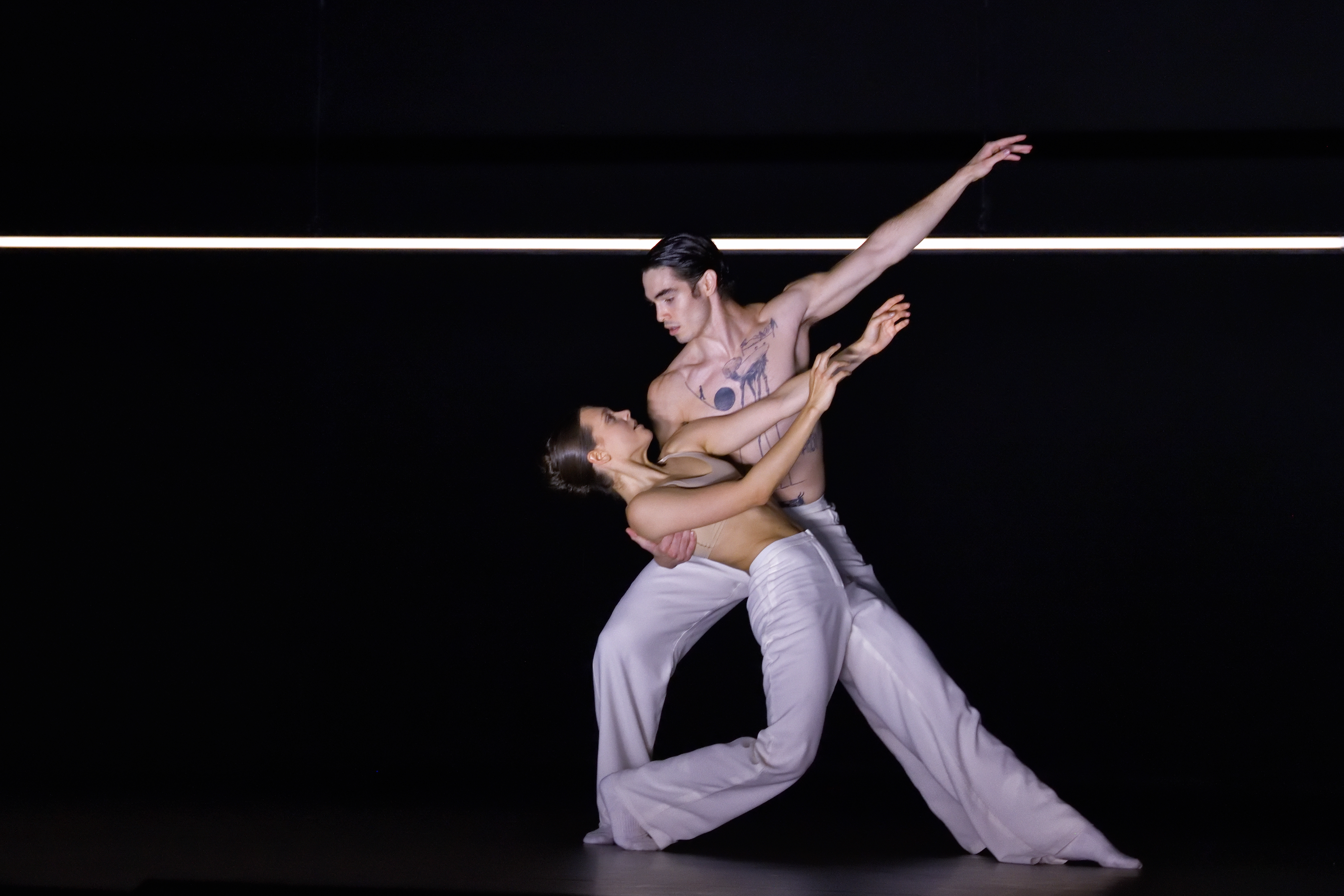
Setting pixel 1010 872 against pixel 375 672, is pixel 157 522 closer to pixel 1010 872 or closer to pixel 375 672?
pixel 375 672

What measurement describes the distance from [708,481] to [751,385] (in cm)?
41

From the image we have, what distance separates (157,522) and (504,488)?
1.17 m

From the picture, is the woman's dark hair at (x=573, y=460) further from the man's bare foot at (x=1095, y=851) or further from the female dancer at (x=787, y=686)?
the man's bare foot at (x=1095, y=851)

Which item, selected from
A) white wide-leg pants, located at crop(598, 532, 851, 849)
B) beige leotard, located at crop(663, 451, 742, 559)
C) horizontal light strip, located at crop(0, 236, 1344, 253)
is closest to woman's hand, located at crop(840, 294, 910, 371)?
beige leotard, located at crop(663, 451, 742, 559)

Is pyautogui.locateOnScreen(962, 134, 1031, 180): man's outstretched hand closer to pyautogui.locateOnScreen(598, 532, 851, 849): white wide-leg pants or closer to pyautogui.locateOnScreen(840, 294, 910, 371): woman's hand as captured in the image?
pyautogui.locateOnScreen(840, 294, 910, 371): woman's hand

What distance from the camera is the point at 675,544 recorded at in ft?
8.93

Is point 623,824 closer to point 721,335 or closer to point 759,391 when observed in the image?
point 759,391

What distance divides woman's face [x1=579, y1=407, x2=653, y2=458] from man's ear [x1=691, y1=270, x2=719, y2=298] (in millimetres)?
380

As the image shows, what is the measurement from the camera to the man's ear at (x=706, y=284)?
9.98ft

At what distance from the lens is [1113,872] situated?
8.55 feet

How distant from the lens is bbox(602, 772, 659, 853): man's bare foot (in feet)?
9.05

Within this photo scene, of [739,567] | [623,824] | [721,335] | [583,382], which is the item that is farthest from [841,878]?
[583,382]

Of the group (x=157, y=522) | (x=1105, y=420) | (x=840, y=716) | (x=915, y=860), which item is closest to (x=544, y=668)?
(x=840, y=716)

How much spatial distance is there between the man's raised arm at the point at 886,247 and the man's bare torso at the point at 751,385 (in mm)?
84
